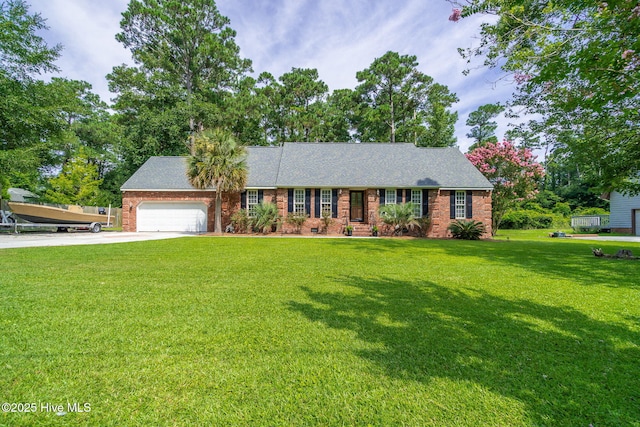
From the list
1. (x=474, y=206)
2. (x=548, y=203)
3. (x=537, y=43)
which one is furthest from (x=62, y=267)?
(x=548, y=203)

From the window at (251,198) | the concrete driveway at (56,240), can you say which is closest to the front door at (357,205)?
the window at (251,198)

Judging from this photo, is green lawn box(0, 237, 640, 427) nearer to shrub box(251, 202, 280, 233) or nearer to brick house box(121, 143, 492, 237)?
shrub box(251, 202, 280, 233)

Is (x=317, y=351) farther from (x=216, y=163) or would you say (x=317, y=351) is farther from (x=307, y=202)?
(x=307, y=202)

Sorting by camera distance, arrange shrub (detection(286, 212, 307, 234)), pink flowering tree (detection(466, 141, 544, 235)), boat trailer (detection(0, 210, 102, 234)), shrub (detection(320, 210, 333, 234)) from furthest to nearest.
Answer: pink flowering tree (detection(466, 141, 544, 235)), shrub (detection(320, 210, 333, 234)), shrub (detection(286, 212, 307, 234)), boat trailer (detection(0, 210, 102, 234))

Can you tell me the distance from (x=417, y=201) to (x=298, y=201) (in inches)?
322

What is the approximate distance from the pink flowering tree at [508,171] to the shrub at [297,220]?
1446cm

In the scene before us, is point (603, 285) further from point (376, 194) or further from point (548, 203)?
point (548, 203)

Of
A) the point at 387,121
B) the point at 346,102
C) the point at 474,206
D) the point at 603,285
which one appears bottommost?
the point at 603,285

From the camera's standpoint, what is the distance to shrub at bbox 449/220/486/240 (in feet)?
54.6

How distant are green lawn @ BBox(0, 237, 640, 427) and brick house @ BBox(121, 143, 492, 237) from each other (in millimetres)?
13699

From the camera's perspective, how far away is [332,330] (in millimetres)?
3240

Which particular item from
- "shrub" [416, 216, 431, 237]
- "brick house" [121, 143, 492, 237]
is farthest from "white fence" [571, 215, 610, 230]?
"shrub" [416, 216, 431, 237]

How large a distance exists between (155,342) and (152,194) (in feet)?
66.5

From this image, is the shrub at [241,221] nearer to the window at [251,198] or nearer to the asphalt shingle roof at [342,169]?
the window at [251,198]
